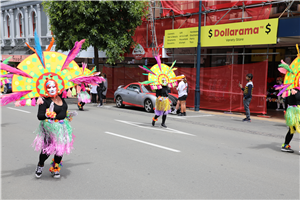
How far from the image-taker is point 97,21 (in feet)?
56.0

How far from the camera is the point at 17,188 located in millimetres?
4613

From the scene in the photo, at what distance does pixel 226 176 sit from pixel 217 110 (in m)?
10.3

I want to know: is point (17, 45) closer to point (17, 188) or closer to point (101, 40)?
point (101, 40)

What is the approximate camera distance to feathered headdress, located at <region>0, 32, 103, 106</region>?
4.44 metres

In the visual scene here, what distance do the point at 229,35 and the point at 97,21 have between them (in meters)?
7.63

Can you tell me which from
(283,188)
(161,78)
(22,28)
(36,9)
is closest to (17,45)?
(22,28)

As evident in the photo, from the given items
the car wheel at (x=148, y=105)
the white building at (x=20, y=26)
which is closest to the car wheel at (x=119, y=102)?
the car wheel at (x=148, y=105)

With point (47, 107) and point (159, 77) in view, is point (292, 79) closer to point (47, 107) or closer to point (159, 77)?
point (159, 77)

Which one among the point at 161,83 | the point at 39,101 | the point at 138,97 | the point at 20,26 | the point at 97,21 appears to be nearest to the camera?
the point at 39,101

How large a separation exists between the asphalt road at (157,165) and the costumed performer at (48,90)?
2.32 feet

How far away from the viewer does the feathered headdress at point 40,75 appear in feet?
14.6

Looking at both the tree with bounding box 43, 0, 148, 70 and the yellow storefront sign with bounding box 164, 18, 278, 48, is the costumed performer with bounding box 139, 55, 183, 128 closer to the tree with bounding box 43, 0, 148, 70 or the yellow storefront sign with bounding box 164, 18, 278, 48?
the yellow storefront sign with bounding box 164, 18, 278, 48

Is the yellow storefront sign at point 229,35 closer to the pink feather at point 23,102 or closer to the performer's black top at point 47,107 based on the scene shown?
the performer's black top at point 47,107

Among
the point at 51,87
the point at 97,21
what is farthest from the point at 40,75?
the point at 97,21
